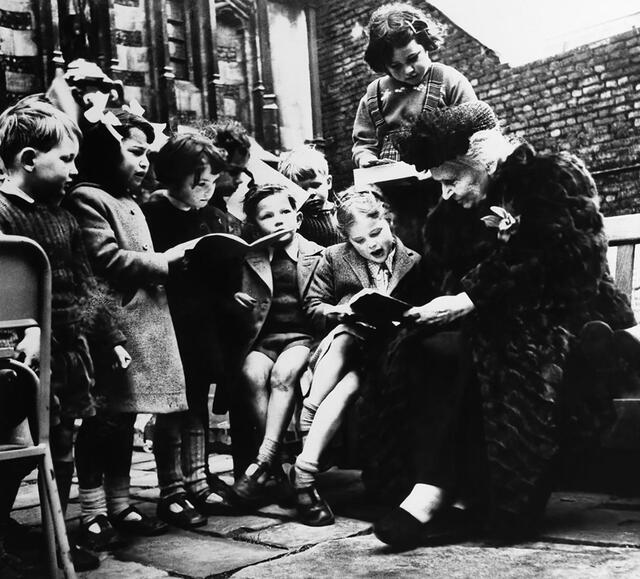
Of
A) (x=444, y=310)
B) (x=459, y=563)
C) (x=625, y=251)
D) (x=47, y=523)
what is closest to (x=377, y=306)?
(x=444, y=310)

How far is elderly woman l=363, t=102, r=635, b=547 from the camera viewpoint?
92.7 inches

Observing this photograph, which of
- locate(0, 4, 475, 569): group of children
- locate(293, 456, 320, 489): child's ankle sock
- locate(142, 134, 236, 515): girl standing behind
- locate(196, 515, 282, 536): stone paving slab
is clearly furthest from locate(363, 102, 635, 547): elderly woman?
locate(142, 134, 236, 515): girl standing behind

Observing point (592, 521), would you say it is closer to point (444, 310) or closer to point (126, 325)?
point (444, 310)

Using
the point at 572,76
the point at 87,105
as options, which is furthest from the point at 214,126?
the point at 572,76

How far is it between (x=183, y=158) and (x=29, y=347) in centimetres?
122

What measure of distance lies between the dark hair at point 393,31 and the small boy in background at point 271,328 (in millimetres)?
879

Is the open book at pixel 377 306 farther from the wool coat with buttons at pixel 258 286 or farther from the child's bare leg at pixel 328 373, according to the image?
the wool coat with buttons at pixel 258 286

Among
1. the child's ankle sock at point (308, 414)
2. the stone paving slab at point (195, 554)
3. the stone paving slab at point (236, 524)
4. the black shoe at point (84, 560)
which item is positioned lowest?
the stone paving slab at point (236, 524)

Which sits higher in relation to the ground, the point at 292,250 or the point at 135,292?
the point at 292,250

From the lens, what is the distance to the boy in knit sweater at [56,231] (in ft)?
7.75

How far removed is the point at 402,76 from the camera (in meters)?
3.64

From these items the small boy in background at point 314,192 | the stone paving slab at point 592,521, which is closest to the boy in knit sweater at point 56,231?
the small boy in background at point 314,192

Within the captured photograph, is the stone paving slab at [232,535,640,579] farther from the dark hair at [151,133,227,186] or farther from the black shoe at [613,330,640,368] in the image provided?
the dark hair at [151,133,227,186]

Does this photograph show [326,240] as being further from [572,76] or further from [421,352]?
[572,76]
